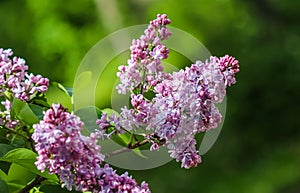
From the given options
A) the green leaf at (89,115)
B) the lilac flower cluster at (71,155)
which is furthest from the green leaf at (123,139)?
the lilac flower cluster at (71,155)

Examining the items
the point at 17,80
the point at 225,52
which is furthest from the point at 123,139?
the point at 225,52

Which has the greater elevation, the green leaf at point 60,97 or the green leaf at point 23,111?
the green leaf at point 60,97

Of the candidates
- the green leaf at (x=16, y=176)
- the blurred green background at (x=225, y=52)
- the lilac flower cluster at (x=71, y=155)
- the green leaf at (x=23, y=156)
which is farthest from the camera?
the blurred green background at (x=225, y=52)

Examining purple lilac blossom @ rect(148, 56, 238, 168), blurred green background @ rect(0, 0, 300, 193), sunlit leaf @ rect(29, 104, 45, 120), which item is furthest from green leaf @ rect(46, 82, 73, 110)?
blurred green background @ rect(0, 0, 300, 193)

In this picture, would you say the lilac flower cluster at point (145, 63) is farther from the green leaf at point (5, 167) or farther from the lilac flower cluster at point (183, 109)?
the green leaf at point (5, 167)

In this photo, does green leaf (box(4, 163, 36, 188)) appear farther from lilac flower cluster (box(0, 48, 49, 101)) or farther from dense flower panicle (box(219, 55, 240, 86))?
dense flower panicle (box(219, 55, 240, 86))

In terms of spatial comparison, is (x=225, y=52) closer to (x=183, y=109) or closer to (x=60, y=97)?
(x=60, y=97)
